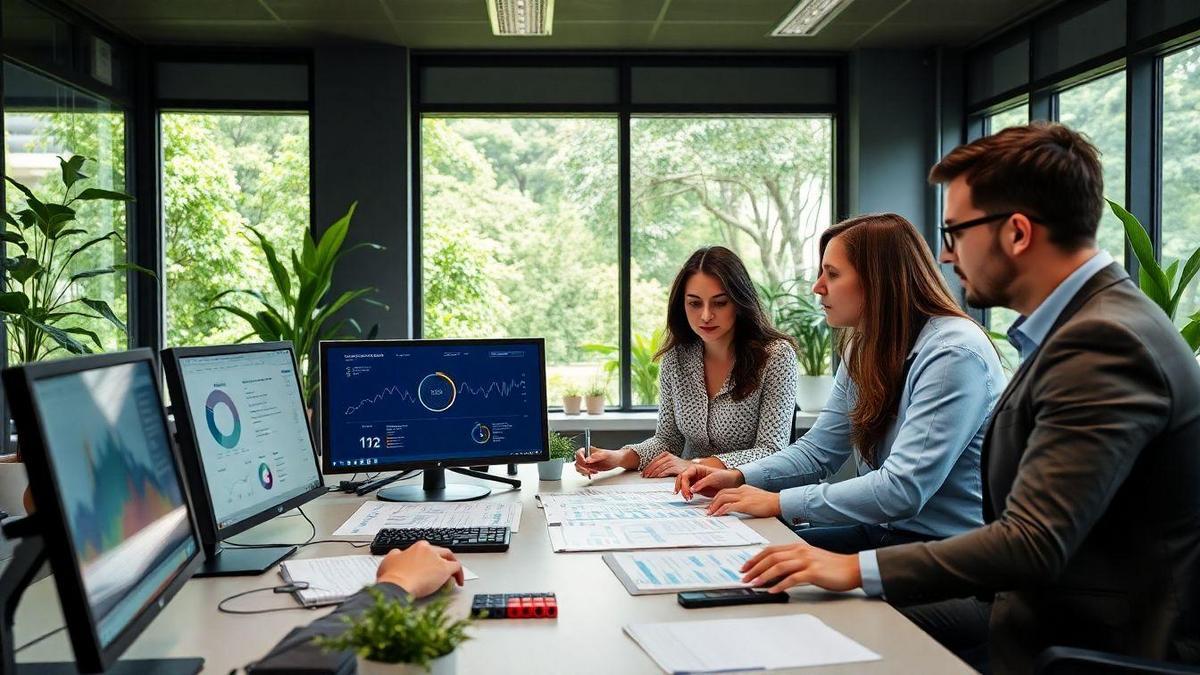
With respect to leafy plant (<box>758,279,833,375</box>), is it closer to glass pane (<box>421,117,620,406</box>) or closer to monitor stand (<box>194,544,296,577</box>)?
glass pane (<box>421,117,620,406</box>)

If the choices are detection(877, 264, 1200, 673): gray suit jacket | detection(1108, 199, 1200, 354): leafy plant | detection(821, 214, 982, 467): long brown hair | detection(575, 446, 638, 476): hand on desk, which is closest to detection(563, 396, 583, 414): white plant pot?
detection(575, 446, 638, 476): hand on desk

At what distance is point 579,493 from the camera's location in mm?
2281

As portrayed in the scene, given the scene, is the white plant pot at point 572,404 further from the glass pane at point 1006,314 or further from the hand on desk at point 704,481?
the hand on desk at point 704,481

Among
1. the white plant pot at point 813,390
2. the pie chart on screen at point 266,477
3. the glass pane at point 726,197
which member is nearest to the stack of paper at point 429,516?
the pie chart on screen at point 266,477

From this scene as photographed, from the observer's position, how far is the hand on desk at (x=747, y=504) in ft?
6.39

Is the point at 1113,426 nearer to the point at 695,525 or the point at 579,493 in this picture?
the point at 695,525

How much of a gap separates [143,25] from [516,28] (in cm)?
178

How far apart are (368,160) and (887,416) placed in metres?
3.51

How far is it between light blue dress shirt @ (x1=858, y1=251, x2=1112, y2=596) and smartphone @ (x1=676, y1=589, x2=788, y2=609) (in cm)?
12

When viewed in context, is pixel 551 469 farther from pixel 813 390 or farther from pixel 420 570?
pixel 813 390

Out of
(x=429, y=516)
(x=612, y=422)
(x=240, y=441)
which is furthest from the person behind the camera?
(x=612, y=422)

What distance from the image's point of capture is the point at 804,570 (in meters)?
1.39

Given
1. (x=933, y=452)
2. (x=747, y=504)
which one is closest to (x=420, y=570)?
(x=747, y=504)

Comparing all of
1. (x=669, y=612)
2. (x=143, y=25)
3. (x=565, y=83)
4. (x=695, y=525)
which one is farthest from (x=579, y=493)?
(x=143, y=25)
